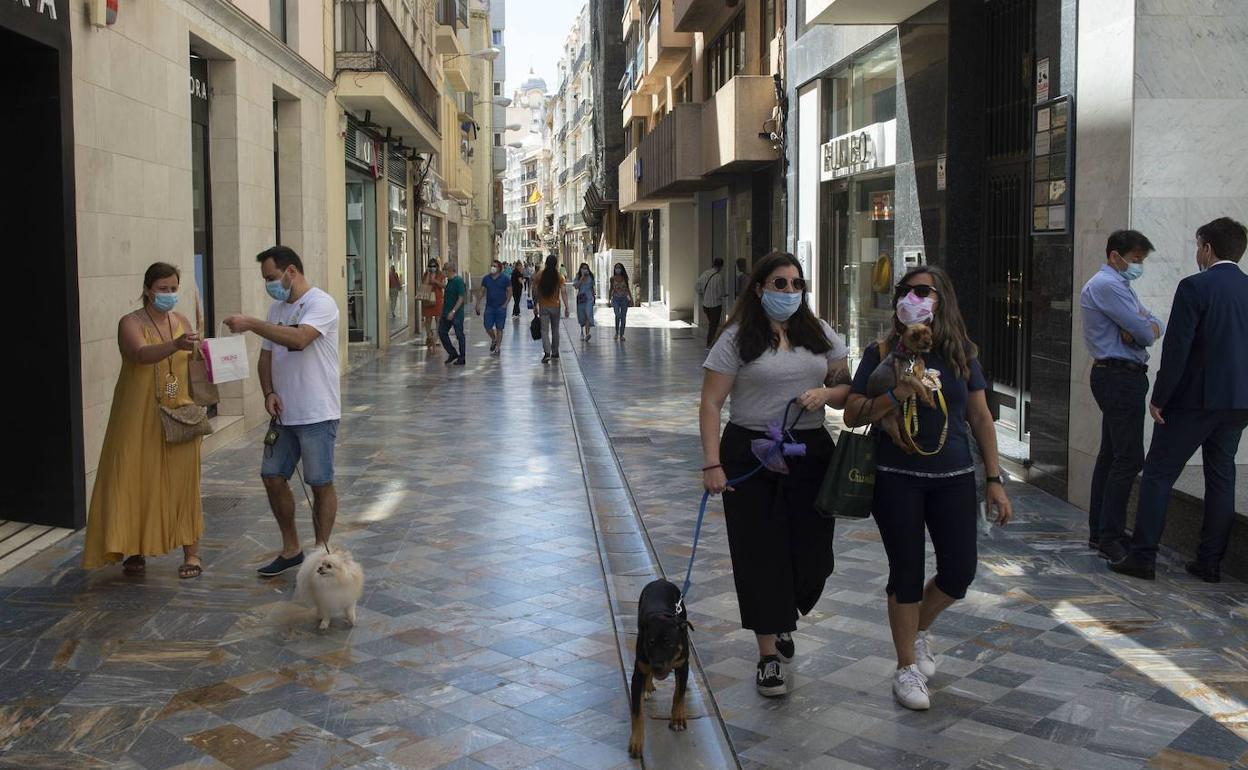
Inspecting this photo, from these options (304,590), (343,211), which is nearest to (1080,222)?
(304,590)

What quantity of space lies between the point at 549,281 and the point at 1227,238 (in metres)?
15.3

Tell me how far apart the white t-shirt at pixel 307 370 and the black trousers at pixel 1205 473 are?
4454 mm

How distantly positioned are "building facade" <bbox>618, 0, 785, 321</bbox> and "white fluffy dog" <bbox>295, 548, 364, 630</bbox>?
51.0 feet

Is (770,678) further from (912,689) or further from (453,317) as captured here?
(453,317)

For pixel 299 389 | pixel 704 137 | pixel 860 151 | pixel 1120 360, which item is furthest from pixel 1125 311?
pixel 704 137

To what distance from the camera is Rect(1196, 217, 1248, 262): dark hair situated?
6.55m

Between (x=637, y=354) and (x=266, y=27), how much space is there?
36.4ft

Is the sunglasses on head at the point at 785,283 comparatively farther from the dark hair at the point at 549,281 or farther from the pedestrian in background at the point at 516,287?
the pedestrian in background at the point at 516,287

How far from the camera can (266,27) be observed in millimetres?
13859

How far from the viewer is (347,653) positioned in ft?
18.3

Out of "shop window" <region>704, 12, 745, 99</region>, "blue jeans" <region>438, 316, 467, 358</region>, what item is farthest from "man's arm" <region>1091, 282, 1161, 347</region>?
"shop window" <region>704, 12, 745, 99</region>

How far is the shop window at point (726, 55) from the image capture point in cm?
2500

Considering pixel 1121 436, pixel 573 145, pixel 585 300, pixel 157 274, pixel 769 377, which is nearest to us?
pixel 769 377

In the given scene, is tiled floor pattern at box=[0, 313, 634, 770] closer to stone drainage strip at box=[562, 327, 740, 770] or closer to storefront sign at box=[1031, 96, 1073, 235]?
stone drainage strip at box=[562, 327, 740, 770]
